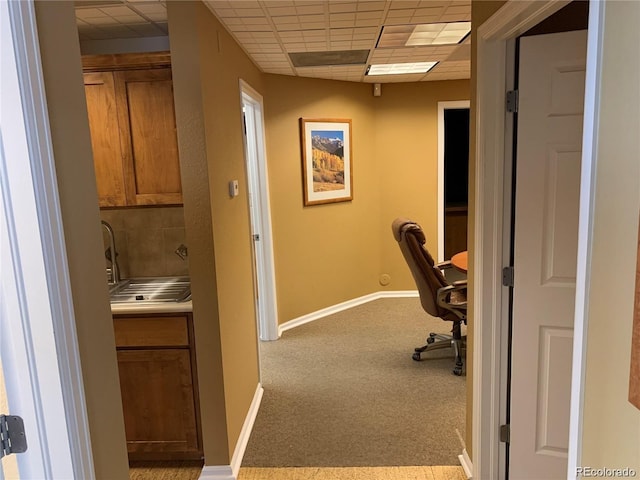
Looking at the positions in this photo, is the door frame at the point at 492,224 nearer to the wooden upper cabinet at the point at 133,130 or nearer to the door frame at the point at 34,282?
the door frame at the point at 34,282

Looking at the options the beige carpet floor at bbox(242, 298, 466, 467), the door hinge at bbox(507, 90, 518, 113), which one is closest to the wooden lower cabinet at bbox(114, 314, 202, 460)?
the beige carpet floor at bbox(242, 298, 466, 467)

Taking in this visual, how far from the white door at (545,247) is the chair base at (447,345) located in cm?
148

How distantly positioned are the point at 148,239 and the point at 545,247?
7.46 ft

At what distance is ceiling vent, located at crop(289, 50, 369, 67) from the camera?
11.4 feet

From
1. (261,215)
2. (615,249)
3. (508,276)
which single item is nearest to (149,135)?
(261,215)

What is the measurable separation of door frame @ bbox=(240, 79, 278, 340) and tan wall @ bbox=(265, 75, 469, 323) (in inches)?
6.7

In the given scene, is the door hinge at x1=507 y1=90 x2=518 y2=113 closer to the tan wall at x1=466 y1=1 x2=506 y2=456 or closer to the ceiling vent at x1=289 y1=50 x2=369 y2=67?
the tan wall at x1=466 y1=1 x2=506 y2=456

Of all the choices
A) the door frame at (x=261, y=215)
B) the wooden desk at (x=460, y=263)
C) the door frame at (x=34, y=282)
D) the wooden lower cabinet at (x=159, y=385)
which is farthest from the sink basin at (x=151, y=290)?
the wooden desk at (x=460, y=263)

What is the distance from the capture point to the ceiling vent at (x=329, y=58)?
346 centimetres

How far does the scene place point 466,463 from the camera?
238cm

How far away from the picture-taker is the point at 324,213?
475 cm

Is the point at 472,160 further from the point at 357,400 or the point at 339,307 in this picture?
the point at 339,307

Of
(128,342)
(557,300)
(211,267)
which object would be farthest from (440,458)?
(128,342)

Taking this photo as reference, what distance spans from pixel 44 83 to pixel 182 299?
1.63 m
